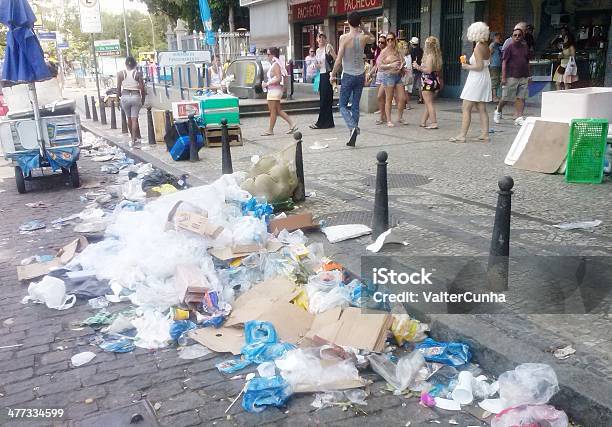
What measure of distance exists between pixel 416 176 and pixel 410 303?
401 centimetres

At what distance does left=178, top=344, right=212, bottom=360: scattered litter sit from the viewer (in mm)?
3770

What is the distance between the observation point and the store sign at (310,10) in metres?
24.3

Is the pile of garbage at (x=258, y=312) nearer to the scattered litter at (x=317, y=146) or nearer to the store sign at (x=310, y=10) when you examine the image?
the scattered litter at (x=317, y=146)

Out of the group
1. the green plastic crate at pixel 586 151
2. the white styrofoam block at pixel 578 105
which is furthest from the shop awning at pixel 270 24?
the green plastic crate at pixel 586 151

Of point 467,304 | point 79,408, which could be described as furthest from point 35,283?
point 467,304

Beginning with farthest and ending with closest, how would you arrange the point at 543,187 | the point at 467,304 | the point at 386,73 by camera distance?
the point at 386,73 → the point at 543,187 → the point at 467,304

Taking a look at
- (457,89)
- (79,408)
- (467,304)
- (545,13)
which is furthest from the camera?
(457,89)

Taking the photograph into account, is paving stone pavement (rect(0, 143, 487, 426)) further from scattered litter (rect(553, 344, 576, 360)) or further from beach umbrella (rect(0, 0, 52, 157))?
beach umbrella (rect(0, 0, 52, 157))

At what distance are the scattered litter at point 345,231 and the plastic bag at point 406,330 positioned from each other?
1.62m

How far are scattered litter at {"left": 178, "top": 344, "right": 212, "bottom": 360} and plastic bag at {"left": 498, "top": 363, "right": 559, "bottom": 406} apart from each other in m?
1.90

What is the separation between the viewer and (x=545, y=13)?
14875mm

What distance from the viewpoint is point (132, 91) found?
39.1 ft

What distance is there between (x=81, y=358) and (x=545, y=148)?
6.24 metres

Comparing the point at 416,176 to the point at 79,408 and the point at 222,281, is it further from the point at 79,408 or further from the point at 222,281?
the point at 79,408
